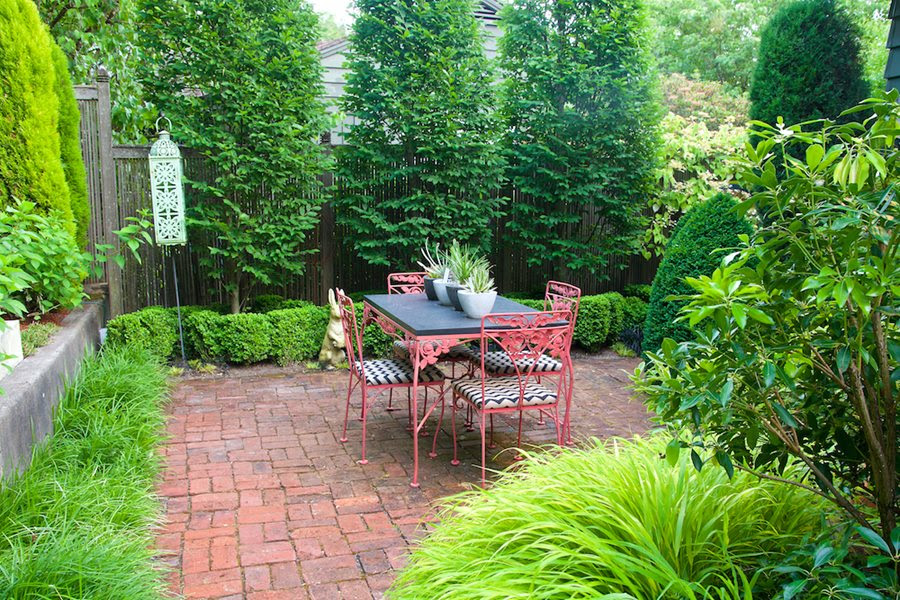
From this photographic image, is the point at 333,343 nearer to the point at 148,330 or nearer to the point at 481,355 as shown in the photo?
the point at 148,330

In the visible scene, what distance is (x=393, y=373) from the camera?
14.2 ft

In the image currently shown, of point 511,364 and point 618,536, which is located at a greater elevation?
point 618,536

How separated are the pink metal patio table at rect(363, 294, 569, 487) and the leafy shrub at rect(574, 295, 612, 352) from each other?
2.46m

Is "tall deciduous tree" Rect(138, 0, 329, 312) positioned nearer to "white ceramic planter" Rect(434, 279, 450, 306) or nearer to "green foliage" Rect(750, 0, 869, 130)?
"white ceramic planter" Rect(434, 279, 450, 306)

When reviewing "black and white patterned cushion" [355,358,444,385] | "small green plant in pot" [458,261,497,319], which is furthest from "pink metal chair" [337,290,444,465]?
"small green plant in pot" [458,261,497,319]

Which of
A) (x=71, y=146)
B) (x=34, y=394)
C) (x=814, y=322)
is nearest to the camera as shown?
(x=814, y=322)

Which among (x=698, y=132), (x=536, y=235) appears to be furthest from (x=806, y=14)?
(x=536, y=235)

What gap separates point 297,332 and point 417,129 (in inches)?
90.2

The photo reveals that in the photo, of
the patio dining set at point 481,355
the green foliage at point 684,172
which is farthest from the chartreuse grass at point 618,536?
the green foliage at point 684,172

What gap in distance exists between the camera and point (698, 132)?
8.08 m

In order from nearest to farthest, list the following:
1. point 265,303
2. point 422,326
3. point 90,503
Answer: point 90,503 < point 422,326 < point 265,303

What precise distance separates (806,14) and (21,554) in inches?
303

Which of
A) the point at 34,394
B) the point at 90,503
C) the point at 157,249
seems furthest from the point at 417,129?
the point at 90,503

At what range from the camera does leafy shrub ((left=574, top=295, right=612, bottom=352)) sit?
7.18m
